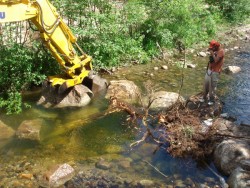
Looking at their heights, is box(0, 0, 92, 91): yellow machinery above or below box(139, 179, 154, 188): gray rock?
above

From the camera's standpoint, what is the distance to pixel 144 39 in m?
14.6

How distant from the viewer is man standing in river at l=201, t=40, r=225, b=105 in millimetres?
9211

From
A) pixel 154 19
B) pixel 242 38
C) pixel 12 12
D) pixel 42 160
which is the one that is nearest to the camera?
pixel 42 160

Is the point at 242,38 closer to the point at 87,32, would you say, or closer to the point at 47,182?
the point at 87,32

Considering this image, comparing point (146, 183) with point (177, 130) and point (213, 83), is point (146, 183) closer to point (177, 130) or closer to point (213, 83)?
point (177, 130)

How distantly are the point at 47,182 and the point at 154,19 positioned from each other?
941cm

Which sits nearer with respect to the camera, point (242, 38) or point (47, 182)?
point (47, 182)

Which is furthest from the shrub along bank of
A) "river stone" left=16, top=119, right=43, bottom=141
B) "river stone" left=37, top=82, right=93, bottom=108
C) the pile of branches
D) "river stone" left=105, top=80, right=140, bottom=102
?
the pile of branches

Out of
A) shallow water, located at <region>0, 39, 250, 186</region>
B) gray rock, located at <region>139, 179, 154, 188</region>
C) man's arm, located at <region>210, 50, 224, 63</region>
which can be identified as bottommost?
shallow water, located at <region>0, 39, 250, 186</region>

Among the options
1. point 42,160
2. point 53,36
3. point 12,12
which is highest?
point 12,12

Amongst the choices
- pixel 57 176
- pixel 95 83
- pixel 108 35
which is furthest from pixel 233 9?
pixel 57 176

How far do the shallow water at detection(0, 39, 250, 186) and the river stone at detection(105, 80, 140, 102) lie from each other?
1.22ft

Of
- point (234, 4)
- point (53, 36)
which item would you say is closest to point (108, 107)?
point (53, 36)

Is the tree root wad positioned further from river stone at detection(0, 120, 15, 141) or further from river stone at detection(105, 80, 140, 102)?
river stone at detection(0, 120, 15, 141)
